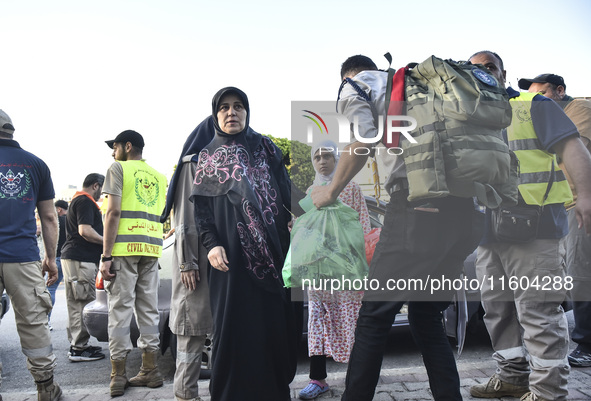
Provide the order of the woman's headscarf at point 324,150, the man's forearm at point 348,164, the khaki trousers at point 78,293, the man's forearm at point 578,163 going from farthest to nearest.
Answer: the khaki trousers at point 78,293 → the woman's headscarf at point 324,150 → the man's forearm at point 578,163 → the man's forearm at point 348,164

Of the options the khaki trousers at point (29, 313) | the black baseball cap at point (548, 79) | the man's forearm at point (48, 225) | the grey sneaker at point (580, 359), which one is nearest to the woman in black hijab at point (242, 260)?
the khaki trousers at point (29, 313)

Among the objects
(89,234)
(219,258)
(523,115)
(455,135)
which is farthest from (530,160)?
(89,234)

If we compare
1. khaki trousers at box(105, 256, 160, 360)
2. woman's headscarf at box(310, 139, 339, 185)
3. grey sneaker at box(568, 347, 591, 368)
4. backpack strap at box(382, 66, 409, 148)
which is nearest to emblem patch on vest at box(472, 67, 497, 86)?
backpack strap at box(382, 66, 409, 148)

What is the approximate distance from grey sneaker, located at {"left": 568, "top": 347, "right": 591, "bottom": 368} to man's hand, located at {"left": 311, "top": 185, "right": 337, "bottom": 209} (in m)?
2.74

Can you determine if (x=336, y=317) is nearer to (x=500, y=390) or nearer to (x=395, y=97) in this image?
(x=500, y=390)

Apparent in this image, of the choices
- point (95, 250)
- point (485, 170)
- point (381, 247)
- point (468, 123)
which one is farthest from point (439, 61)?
point (95, 250)

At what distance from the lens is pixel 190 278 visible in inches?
116

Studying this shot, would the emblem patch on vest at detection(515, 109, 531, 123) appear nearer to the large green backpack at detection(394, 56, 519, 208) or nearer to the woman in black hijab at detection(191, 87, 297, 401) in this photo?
the large green backpack at detection(394, 56, 519, 208)

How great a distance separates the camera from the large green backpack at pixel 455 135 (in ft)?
6.94

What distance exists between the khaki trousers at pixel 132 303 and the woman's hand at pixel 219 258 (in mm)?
1607

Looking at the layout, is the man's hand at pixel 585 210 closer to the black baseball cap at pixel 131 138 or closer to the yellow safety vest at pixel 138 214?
the yellow safety vest at pixel 138 214

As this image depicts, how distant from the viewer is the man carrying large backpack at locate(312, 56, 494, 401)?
224 centimetres

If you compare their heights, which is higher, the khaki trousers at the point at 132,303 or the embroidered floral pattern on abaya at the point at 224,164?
the embroidered floral pattern on abaya at the point at 224,164

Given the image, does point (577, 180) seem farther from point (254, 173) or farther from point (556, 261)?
point (254, 173)
